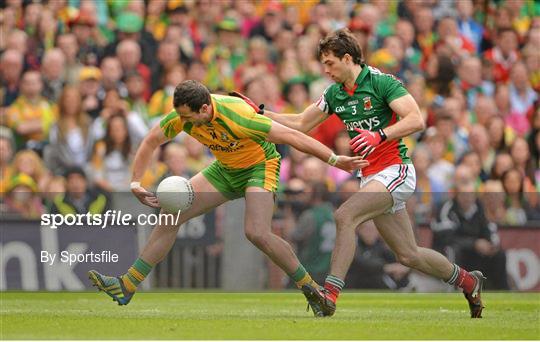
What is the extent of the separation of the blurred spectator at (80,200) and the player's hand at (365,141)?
5.74 m

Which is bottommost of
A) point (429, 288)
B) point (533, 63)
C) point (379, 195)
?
point (429, 288)

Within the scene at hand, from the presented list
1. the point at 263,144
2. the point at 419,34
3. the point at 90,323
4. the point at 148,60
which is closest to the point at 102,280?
the point at 90,323

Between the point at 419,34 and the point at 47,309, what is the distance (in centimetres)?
1008

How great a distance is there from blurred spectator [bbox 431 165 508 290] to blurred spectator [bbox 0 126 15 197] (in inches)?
205

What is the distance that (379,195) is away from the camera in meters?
11.7

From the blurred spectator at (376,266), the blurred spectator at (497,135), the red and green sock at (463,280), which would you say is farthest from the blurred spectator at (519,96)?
the red and green sock at (463,280)

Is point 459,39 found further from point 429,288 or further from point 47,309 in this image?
point 47,309

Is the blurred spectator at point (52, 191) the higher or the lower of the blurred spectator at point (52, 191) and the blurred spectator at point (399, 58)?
the lower

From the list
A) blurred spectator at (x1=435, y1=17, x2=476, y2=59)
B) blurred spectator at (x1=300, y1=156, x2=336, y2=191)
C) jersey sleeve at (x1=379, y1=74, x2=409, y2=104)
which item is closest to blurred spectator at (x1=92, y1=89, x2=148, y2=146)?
blurred spectator at (x1=300, y1=156, x2=336, y2=191)

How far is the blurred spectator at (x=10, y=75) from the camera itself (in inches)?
727

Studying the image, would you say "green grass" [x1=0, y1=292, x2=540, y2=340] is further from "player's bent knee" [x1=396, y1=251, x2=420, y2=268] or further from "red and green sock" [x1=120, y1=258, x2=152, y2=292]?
"player's bent knee" [x1=396, y1=251, x2=420, y2=268]

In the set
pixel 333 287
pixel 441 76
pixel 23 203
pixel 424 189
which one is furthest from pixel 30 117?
pixel 333 287

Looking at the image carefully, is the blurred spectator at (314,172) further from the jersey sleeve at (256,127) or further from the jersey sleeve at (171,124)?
the jersey sleeve at (256,127)

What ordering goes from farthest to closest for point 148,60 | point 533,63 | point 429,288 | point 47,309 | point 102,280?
point 533,63, point 148,60, point 429,288, point 47,309, point 102,280
